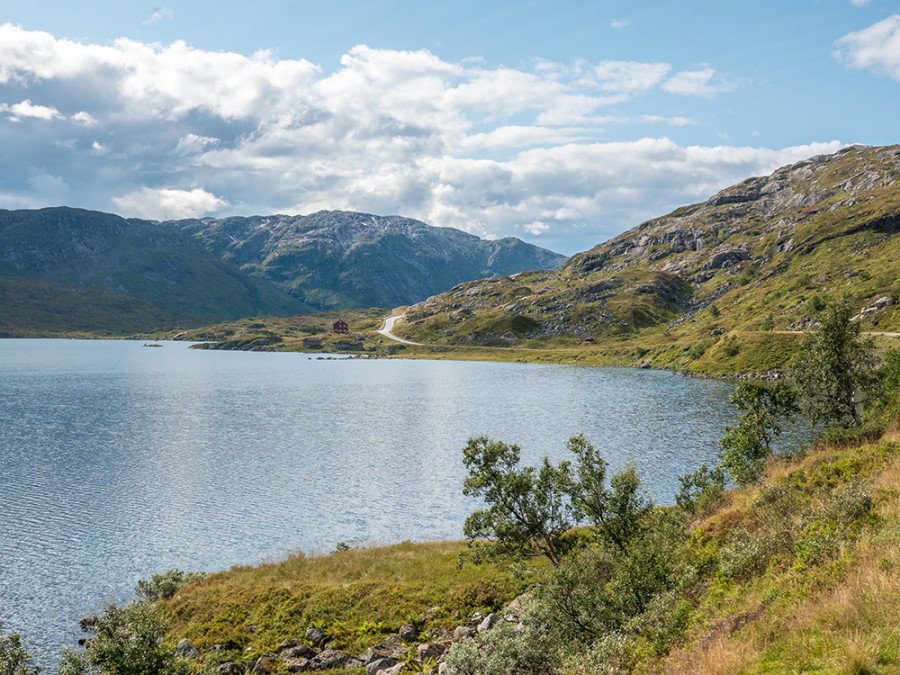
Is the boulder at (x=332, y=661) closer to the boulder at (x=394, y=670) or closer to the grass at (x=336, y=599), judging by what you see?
the grass at (x=336, y=599)

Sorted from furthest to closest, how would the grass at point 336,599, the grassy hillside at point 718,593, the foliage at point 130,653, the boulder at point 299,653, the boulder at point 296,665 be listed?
the grass at point 336,599
the boulder at point 299,653
the boulder at point 296,665
the foliage at point 130,653
the grassy hillside at point 718,593

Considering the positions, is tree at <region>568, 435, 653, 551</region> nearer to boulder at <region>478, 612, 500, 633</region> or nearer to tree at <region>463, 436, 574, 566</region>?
tree at <region>463, 436, 574, 566</region>

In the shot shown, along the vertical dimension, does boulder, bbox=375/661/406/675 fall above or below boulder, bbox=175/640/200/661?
above

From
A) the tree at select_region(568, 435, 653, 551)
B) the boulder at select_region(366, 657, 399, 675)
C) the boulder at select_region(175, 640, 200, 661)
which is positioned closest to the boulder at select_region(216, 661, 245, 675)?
the boulder at select_region(175, 640, 200, 661)

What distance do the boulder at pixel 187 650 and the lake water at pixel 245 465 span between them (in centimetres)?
935

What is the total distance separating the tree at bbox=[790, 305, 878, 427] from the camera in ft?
172

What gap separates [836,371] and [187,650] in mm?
64011

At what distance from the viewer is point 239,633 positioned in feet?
114

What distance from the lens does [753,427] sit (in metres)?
54.6

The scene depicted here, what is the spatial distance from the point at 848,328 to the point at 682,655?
172 feet

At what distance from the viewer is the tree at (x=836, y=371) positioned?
2069 inches

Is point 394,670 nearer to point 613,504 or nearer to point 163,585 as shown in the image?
point 613,504

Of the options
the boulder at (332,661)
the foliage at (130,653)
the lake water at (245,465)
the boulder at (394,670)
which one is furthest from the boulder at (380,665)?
the lake water at (245,465)

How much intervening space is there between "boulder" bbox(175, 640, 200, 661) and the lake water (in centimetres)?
935
